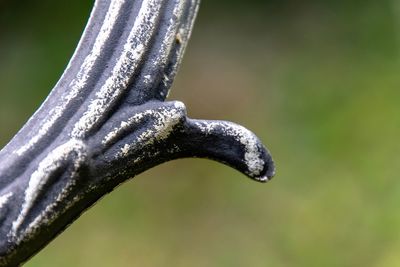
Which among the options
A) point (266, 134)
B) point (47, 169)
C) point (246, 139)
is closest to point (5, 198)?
point (47, 169)

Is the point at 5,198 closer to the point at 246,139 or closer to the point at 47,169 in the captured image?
the point at 47,169

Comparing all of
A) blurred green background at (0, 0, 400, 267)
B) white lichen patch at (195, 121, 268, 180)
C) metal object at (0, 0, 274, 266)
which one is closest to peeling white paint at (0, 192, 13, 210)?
metal object at (0, 0, 274, 266)

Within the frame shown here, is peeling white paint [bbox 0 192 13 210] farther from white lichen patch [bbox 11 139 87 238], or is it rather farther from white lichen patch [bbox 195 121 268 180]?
white lichen patch [bbox 195 121 268 180]

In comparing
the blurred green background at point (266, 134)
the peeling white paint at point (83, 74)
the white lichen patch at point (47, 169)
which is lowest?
the white lichen patch at point (47, 169)

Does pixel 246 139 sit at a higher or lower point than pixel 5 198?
higher

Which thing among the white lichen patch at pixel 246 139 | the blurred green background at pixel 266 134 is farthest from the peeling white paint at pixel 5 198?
the blurred green background at pixel 266 134

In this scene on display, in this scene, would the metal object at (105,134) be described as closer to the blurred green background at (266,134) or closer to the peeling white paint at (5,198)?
the peeling white paint at (5,198)
